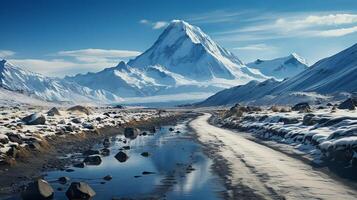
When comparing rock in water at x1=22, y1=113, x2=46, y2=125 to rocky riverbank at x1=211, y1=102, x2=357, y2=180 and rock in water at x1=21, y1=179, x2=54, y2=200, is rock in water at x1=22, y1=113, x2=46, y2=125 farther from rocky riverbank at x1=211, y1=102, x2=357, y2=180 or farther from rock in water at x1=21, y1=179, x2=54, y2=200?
rock in water at x1=21, y1=179, x2=54, y2=200

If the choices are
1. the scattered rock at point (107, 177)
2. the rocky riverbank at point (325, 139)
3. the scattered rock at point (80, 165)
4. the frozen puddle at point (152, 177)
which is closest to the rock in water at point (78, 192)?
the frozen puddle at point (152, 177)

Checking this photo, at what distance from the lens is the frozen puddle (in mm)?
25250

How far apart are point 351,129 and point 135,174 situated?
55.5 feet

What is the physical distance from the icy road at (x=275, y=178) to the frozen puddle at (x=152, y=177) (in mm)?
1247

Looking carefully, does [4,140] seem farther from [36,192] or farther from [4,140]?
[36,192]

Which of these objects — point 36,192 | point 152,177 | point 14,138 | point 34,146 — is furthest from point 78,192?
point 14,138

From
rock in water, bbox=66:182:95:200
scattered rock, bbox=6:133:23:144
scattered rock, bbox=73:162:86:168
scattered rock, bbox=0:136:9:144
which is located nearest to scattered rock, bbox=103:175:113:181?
scattered rock, bbox=73:162:86:168

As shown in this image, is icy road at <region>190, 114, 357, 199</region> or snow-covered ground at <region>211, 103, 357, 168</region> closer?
icy road at <region>190, 114, 357, 199</region>

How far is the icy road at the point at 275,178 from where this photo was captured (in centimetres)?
2412

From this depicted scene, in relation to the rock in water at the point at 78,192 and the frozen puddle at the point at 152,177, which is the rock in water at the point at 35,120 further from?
the rock in water at the point at 78,192

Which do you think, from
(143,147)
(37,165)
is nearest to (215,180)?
(37,165)

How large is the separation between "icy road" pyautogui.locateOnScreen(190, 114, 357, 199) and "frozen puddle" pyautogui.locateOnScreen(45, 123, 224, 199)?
125 centimetres

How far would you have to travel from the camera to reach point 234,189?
25.9 m

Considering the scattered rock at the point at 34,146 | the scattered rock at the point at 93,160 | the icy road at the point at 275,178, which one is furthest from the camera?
the scattered rock at the point at 34,146
